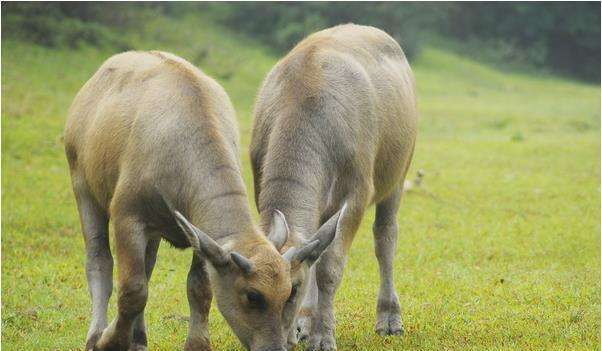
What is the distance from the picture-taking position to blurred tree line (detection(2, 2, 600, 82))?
88.6 feet

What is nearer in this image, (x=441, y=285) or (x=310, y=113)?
(x=310, y=113)

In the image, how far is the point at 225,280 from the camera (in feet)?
19.7

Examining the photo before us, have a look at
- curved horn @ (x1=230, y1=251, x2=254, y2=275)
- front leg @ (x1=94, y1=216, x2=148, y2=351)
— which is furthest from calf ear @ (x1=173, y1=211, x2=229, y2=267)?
front leg @ (x1=94, y1=216, x2=148, y2=351)

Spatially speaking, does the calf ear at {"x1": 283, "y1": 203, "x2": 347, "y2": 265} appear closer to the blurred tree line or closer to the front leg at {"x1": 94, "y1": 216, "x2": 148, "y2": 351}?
the front leg at {"x1": 94, "y1": 216, "x2": 148, "y2": 351}

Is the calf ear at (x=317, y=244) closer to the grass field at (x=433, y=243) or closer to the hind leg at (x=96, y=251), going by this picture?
the grass field at (x=433, y=243)

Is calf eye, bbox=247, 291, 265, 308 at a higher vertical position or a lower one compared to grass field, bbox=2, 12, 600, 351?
higher

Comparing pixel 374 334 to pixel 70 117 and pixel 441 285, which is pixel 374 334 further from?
pixel 70 117

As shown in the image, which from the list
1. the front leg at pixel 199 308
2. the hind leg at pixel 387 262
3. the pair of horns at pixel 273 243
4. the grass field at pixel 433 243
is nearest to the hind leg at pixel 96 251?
the grass field at pixel 433 243

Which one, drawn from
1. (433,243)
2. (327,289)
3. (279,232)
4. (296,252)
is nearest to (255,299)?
(296,252)

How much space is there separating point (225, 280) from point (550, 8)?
4930cm

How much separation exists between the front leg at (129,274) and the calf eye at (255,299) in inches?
44.9

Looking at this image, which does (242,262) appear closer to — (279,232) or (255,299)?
(255,299)

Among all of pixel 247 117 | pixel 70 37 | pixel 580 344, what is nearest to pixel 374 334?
pixel 580 344

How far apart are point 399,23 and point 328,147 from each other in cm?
3938
